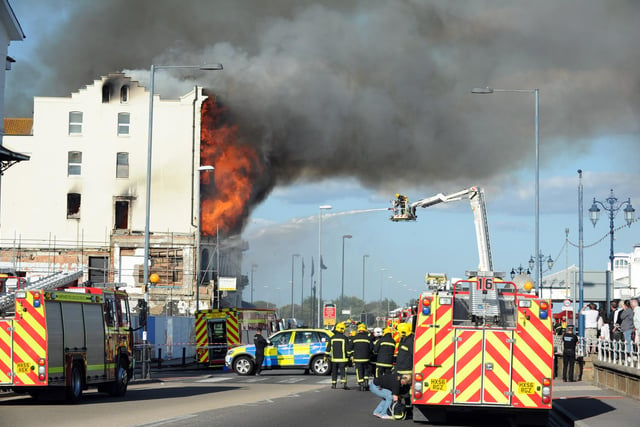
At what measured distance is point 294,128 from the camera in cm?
6994

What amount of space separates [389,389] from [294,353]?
1772 cm

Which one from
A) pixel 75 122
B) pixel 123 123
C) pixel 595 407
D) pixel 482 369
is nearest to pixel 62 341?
pixel 482 369

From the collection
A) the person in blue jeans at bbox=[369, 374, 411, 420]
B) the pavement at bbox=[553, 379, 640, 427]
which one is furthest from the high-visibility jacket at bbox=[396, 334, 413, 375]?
the pavement at bbox=[553, 379, 640, 427]

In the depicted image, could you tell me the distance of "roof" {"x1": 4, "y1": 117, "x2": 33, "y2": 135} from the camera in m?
80.5

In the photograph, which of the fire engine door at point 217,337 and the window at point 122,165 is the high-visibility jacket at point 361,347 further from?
the window at point 122,165

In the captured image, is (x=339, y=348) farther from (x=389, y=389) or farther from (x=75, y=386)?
(x=389, y=389)

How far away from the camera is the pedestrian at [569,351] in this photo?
30.5 meters

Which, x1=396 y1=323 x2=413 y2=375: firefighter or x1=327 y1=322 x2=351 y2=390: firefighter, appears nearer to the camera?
x1=396 y1=323 x2=413 y2=375: firefighter

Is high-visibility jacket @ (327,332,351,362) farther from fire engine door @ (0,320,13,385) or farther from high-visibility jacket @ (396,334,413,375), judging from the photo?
fire engine door @ (0,320,13,385)

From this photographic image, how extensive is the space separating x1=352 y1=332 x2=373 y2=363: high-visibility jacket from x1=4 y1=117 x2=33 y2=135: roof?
5739cm

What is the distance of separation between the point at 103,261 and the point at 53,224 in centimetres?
439

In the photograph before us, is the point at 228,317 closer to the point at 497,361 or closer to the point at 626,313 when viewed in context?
the point at 626,313

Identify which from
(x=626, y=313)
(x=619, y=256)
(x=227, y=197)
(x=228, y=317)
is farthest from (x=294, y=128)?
(x=626, y=313)

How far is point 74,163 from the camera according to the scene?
74062 mm
